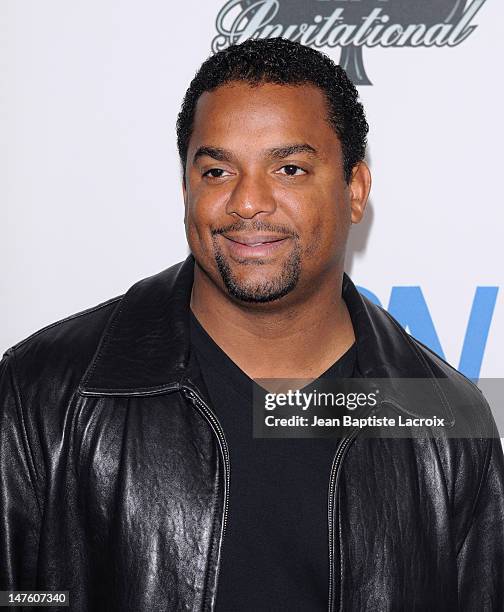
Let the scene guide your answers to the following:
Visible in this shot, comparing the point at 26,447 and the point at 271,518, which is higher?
the point at 26,447

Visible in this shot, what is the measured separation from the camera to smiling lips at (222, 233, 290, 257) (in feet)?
4.75

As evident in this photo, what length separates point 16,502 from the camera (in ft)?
4.90

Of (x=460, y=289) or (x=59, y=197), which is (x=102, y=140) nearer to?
(x=59, y=197)

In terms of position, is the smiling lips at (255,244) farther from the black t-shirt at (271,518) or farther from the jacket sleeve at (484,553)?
the jacket sleeve at (484,553)

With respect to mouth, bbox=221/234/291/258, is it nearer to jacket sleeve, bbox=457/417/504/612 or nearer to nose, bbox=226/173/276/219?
nose, bbox=226/173/276/219

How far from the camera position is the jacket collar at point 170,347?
150 centimetres

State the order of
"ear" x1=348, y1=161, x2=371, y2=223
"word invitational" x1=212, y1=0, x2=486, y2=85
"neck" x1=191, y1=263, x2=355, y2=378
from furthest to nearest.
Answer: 1. "word invitational" x1=212, y1=0, x2=486, y2=85
2. "ear" x1=348, y1=161, x2=371, y2=223
3. "neck" x1=191, y1=263, x2=355, y2=378

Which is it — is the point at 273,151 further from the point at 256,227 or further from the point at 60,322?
the point at 60,322

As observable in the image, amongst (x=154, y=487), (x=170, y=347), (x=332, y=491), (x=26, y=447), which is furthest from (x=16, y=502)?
(x=332, y=491)

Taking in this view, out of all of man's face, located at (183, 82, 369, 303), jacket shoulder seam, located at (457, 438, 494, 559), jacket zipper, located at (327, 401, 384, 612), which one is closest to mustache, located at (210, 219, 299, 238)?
man's face, located at (183, 82, 369, 303)

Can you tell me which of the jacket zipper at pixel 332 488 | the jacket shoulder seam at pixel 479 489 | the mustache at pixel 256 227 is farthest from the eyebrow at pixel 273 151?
the jacket shoulder seam at pixel 479 489

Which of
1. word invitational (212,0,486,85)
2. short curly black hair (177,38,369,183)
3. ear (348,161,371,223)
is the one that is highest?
word invitational (212,0,486,85)

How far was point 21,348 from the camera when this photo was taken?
5.11 feet

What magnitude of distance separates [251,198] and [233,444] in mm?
394
